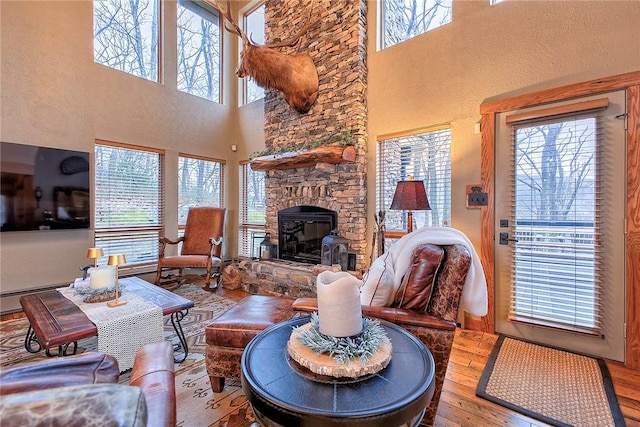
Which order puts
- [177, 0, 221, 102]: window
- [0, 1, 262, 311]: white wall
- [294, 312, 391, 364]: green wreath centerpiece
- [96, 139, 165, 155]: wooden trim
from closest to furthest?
[294, 312, 391, 364]: green wreath centerpiece < [0, 1, 262, 311]: white wall < [96, 139, 165, 155]: wooden trim < [177, 0, 221, 102]: window

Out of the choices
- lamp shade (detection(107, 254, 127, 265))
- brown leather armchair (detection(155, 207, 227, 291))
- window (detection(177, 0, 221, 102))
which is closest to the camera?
lamp shade (detection(107, 254, 127, 265))

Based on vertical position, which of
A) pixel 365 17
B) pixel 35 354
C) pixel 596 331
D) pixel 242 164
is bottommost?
pixel 35 354

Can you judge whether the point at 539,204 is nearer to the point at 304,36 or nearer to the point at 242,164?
the point at 304,36

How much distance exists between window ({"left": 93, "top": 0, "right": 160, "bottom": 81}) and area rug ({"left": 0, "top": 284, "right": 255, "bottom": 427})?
3726 millimetres

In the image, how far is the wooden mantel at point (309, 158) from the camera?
370 centimetres

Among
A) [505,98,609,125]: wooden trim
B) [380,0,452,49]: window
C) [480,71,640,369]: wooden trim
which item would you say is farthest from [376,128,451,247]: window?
[380,0,452,49]: window

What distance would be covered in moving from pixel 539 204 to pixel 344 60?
2.97m

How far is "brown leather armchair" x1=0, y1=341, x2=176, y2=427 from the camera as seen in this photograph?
0.45 meters

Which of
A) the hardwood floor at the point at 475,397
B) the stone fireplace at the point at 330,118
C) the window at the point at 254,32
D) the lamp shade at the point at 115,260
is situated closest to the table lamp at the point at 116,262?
the lamp shade at the point at 115,260

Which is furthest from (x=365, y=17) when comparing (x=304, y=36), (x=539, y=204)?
(x=539, y=204)

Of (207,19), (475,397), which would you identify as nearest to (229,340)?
(475,397)

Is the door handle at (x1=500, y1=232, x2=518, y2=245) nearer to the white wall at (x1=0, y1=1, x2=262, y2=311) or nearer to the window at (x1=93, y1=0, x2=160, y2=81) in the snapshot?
the white wall at (x1=0, y1=1, x2=262, y2=311)

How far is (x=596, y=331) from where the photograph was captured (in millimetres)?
2381

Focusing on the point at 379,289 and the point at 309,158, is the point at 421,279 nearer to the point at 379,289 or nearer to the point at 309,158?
the point at 379,289
